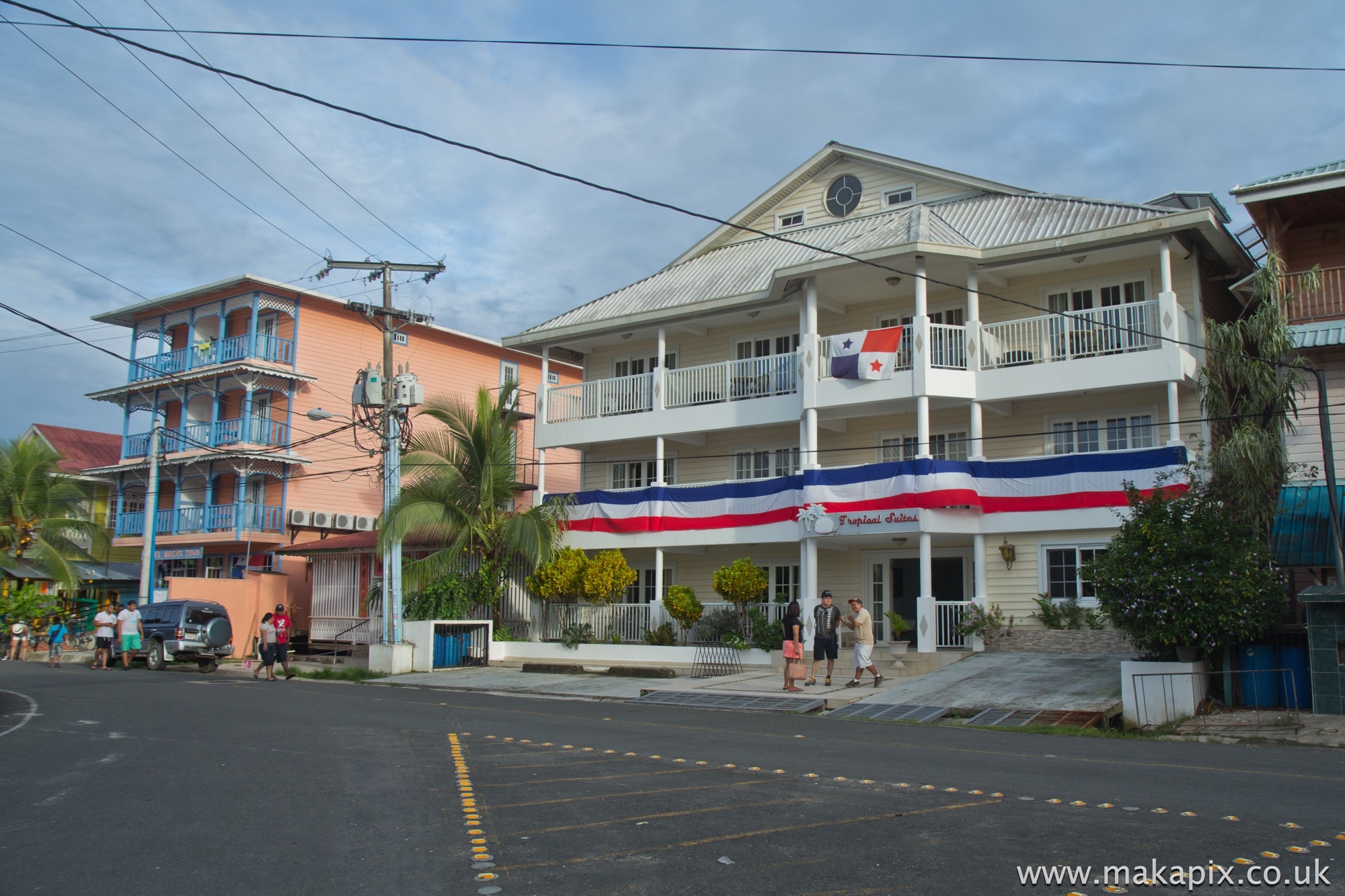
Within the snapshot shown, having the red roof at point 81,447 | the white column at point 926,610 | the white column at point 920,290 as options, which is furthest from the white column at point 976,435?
the red roof at point 81,447

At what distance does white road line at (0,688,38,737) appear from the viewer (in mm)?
12969

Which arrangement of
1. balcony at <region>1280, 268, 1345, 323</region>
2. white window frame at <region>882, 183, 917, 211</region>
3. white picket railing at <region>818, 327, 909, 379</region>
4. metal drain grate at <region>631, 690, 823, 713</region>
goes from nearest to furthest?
metal drain grate at <region>631, 690, 823, 713</region>, balcony at <region>1280, 268, 1345, 323</region>, white picket railing at <region>818, 327, 909, 379</region>, white window frame at <region>882, 183, 917, 211</region>

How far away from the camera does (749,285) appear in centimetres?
2600

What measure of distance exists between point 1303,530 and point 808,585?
9284mm

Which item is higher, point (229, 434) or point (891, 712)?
point (229, 434)

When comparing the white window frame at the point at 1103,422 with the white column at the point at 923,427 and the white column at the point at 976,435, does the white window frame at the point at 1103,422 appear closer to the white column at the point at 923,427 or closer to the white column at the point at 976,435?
the white column at the point at 976,435

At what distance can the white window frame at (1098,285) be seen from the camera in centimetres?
2167

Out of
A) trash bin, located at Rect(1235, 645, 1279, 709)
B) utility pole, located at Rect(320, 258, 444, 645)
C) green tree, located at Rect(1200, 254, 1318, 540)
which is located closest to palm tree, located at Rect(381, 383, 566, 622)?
utility pole, located at Rect(320, 258, 444, 645)

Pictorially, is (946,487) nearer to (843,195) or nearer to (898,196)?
(898,196)

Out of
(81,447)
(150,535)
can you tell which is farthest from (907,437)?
(81,447)

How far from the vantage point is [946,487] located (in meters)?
20.9

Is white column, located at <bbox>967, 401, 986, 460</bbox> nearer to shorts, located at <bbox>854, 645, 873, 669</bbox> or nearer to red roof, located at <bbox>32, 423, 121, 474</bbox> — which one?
shorts, located at <bbox>854, 645, 873, 669</bbox>

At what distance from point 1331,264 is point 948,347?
7016 mm

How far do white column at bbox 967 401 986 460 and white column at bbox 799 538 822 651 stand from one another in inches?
147
